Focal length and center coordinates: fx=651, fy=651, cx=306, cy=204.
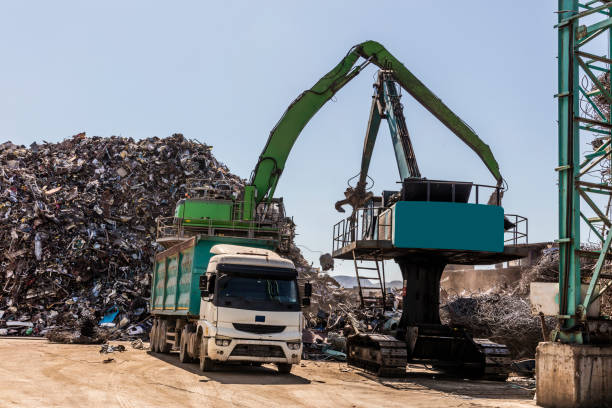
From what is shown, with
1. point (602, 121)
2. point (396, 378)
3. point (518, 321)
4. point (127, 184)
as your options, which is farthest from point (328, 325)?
point (602, 121)

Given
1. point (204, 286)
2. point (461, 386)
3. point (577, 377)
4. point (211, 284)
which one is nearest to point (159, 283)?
point (204, 286)

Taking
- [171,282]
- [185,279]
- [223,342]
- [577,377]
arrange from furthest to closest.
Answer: [171,282] → [185,279] → [223,342] → [577,377]

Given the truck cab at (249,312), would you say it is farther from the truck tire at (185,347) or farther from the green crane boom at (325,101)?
the green crane boom at (325,101)

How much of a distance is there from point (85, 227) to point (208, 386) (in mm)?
19029

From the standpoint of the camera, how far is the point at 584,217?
37.7 feet

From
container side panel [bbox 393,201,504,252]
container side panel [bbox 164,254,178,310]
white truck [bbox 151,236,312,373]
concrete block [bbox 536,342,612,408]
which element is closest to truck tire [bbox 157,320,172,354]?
container side panel [bbox 164,254,178,310]

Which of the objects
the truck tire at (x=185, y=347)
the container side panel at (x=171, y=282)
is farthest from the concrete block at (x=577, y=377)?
the container side panel at (x=171, y=282)

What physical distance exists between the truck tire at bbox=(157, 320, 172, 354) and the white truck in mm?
2750

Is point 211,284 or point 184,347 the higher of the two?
point 211,284

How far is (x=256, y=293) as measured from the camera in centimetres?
1468

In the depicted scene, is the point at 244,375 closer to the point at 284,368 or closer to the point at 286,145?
the point at 284,368

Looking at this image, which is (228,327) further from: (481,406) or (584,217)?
(584,217)

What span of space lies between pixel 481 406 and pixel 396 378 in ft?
15.9

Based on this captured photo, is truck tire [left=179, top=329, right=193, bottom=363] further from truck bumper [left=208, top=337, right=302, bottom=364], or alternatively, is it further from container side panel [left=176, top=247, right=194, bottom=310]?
truck bumper [left=208, top=337, right=302, bottom=364]
